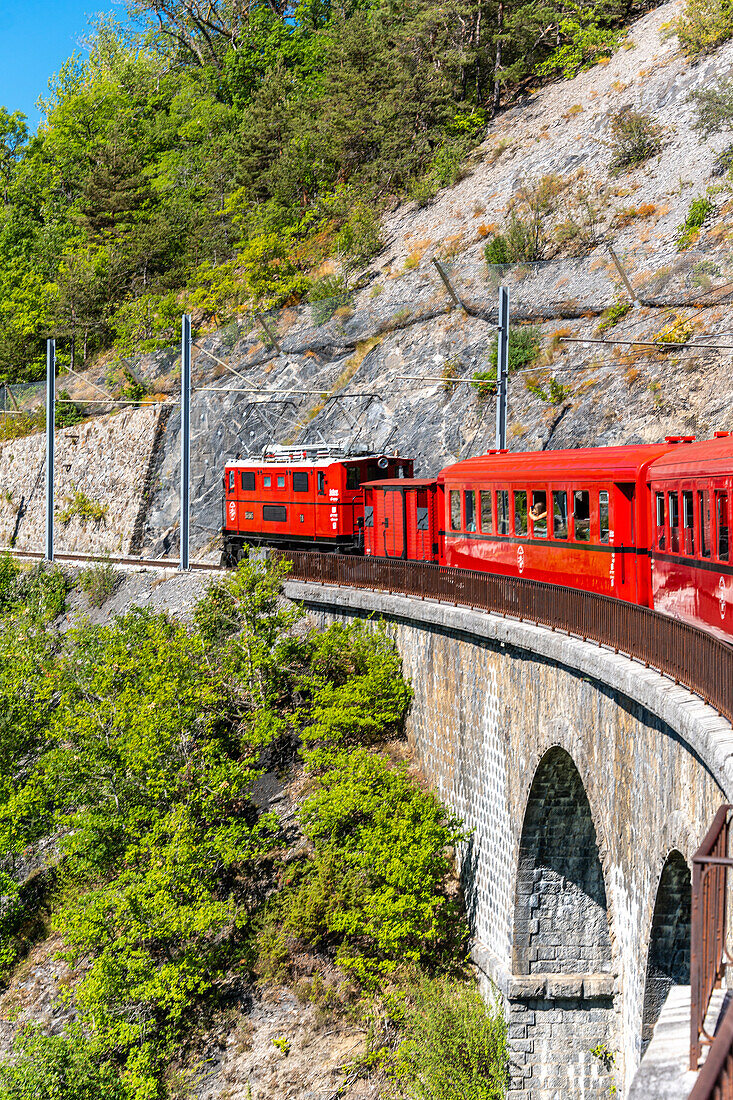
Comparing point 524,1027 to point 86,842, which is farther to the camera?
point 86,842

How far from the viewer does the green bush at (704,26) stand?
4150 centimetres

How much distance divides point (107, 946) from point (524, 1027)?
856 centimetres

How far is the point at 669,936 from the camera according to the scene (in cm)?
1170

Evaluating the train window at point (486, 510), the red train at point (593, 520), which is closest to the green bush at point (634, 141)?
the red train at point (593, 520)

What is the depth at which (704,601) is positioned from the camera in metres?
12.7

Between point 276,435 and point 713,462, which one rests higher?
point 276,435

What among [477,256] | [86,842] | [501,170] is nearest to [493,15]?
[501,170]

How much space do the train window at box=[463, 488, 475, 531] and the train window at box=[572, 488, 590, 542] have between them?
4.81m

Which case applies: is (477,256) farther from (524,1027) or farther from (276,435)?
(524,1027)

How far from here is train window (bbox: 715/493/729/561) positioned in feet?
38.5

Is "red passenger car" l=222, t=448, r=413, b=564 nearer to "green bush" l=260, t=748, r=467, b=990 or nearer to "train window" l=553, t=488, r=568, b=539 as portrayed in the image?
"green bush" l=260, t=748, r=467, b=990

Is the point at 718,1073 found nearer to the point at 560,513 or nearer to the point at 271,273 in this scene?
the point at 560,513

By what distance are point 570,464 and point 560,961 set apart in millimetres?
8116

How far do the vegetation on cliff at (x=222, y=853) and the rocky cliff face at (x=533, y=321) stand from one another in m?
8.75
